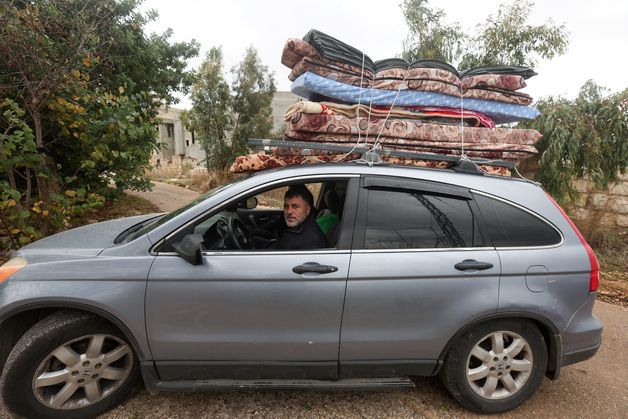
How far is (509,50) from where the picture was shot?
23.5 ft

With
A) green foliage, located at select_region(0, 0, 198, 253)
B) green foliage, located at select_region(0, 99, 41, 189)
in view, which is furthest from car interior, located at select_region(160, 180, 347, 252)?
green foliage, located at select_region(0, 99, 41, 189)

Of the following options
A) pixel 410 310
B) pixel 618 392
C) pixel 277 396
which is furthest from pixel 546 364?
pixel 277 396

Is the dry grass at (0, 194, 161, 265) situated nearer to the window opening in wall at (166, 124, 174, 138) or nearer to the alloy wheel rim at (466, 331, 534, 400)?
the alloy wheel rim at (466, 331, 534, 400)

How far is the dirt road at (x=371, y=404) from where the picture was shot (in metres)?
2.27

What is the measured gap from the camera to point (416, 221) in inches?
87.3

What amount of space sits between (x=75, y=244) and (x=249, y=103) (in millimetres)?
12127

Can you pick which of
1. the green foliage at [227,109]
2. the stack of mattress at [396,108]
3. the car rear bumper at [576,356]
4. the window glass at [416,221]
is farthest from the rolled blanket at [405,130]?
the green foliage at [227,109]

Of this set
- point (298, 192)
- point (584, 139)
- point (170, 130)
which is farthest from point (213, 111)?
point (170, 130)

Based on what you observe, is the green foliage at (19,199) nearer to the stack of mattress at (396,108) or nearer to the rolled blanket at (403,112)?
the stack of mattress at (396,108)

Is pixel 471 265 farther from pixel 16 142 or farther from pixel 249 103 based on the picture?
pixel 249 103

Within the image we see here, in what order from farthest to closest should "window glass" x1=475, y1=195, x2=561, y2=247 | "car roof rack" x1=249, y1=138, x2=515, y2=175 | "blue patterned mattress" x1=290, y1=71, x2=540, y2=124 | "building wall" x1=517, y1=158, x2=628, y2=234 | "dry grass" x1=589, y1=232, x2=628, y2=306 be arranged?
1. "building wall" x1=517, y1=158, x2=628, y2=234
2. "dry grass" x1=589, y1=232, x2=628, y2=306
3. "blue patterned mattress" x1=290, y1=71, x2=540, y2=124
4. "car roof rack" x1=249, y1=138, x2=515, y2=175
5. "window glass" x1=475, y1=195, x2=561, y2=247

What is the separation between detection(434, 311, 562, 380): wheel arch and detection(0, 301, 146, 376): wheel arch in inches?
78.8

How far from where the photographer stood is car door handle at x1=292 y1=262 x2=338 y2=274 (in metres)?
2.04

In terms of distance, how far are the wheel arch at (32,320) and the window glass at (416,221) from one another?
162 centimetres
